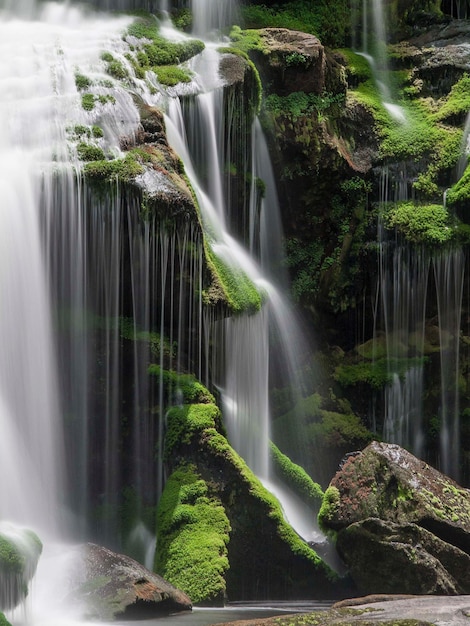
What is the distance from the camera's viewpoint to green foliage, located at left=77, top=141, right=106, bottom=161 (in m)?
12.7

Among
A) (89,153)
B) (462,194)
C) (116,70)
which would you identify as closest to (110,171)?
(89,153)

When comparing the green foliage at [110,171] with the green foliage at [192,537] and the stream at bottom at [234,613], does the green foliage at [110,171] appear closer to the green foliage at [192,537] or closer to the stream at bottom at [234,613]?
the green foliage at [192,537]

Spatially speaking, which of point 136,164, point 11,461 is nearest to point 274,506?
point 11,461

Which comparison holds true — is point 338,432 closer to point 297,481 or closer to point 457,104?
point 297,481

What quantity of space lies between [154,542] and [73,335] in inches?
108

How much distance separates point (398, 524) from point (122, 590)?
10.9 ft

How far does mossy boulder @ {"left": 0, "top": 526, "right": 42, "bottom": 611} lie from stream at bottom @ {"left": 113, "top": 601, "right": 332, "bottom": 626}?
963 mm

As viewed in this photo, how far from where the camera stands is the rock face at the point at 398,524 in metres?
10.8

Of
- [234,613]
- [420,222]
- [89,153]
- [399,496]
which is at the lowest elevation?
[234,613]

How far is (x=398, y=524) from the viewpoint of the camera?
10984 mm

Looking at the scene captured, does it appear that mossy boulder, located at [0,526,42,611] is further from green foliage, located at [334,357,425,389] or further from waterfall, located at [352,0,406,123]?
waterfall, located at [352,0,406,123]

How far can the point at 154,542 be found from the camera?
1177 cm

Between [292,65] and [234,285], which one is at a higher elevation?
[292,65]

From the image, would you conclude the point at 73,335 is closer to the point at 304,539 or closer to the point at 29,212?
the point at 29,212
